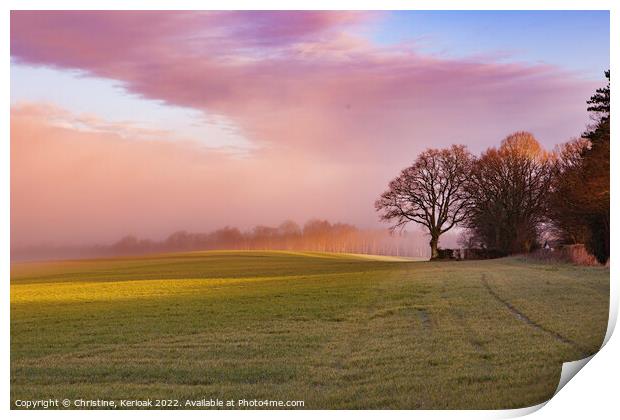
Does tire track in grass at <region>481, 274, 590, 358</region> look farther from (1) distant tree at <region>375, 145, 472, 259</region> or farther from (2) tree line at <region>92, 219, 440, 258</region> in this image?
(2) tree line at <region>92, 219, 440, 258</region>

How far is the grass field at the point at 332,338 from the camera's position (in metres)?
8.24

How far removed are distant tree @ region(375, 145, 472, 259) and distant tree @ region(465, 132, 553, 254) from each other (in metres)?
0.54

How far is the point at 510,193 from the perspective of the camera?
60.2 feet

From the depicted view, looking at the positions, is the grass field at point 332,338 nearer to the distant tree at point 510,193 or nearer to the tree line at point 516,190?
the tree line at point 516,190

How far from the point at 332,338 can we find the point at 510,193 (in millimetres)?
9794

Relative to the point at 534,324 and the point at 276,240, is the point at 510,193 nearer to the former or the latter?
the point at 276,240

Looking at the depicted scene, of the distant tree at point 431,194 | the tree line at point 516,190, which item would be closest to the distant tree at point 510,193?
the tree line at point 516,190
